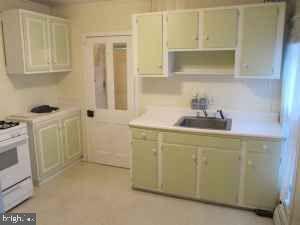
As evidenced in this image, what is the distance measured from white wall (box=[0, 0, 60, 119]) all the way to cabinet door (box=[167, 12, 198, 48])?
2100 mm

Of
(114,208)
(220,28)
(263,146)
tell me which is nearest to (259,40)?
(220,28)

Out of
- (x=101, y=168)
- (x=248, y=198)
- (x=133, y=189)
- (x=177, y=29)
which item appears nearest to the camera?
(x=248, y=198)

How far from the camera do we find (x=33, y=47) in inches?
131

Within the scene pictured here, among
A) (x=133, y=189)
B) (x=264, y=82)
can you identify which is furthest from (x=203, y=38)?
(x=133, y=189)

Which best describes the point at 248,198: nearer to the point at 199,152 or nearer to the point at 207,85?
the point at 199,152

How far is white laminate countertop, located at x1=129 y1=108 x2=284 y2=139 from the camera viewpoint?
2.67 metres

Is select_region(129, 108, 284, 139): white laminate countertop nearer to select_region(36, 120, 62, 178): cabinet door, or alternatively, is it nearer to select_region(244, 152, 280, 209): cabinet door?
select_region(244, 152, 280, 209): cabinet door

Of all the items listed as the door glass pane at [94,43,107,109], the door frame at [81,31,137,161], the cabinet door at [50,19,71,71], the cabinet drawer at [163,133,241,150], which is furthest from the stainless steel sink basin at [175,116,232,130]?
the cabinet door at [50,19,71,71]

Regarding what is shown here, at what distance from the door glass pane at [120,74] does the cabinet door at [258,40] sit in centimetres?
171

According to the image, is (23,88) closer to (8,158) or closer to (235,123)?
(8,158)

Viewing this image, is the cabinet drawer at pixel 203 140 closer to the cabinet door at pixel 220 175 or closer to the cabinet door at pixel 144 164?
the cabinet door at pixel 220 175

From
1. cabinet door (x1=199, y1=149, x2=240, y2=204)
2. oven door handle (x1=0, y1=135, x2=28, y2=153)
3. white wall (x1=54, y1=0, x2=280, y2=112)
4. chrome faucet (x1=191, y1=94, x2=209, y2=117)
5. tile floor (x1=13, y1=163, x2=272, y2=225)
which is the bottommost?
tile floor (x1=13, y1=163, x2=272, y2=225)

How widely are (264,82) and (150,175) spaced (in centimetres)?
183

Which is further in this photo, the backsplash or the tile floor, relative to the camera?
the backsplash
